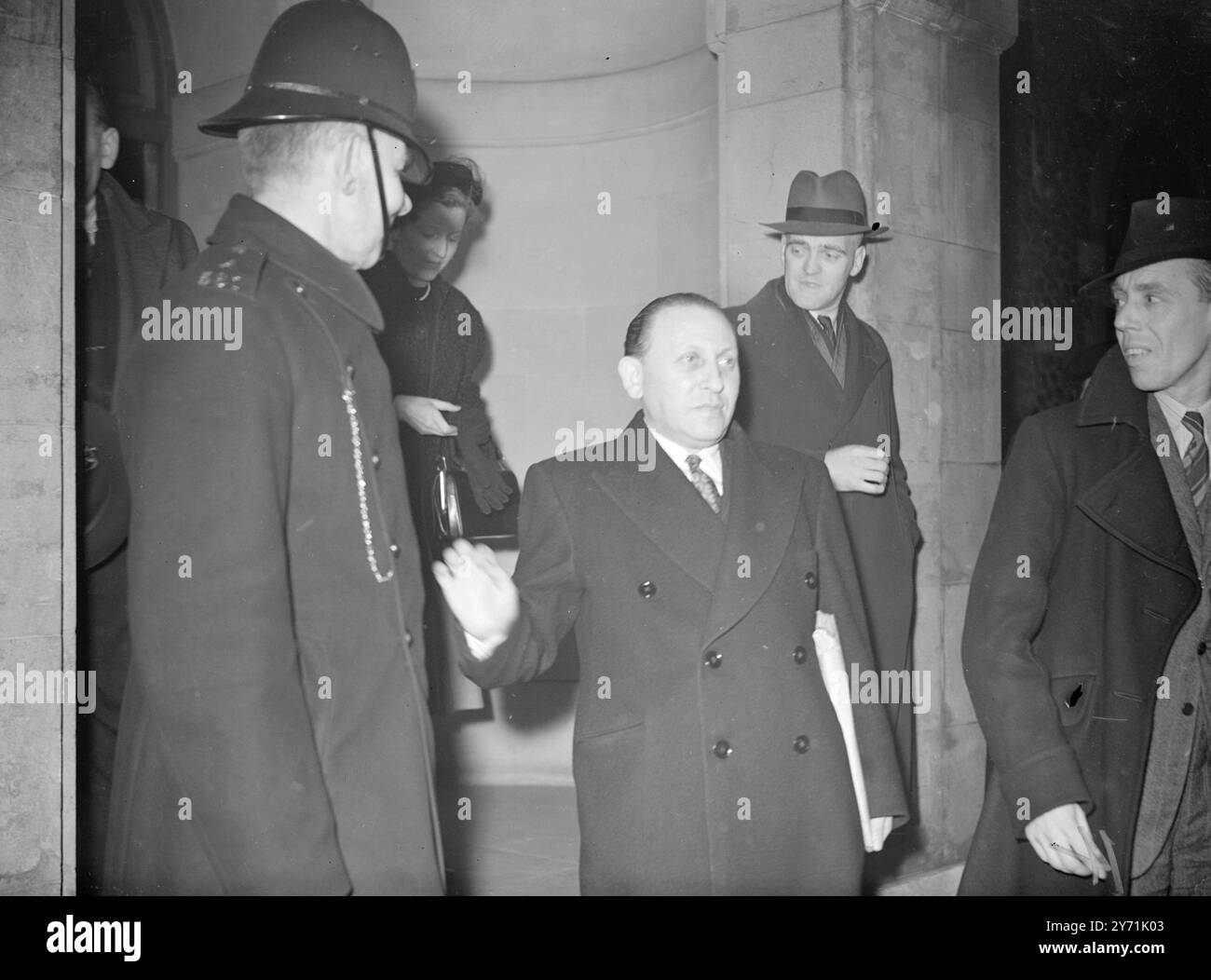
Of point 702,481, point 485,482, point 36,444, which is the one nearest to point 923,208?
point 702,481

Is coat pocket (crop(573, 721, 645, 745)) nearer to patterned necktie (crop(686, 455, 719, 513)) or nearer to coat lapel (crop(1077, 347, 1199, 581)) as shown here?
patterned necktie (crop(686, 455, 719, 513))

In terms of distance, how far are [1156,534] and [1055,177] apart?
3.82 ft

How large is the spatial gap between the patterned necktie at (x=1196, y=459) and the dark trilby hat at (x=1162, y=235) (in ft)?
1.35

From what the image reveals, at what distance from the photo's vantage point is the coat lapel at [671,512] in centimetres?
236

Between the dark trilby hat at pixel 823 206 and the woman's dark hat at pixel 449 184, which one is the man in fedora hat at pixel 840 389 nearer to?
the dark trilby hat at pixel 823 206

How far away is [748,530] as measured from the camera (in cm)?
238

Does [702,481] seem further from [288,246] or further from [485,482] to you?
[288,246]

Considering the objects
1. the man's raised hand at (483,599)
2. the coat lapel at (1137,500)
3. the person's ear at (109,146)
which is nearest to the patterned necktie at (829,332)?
the coat lapel at (1137,500)

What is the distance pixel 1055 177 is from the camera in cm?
338

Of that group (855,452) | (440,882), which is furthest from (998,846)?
(440,882)

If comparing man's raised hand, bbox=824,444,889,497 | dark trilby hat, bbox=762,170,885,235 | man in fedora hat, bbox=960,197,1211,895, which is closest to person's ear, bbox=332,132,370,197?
dark trilby hat, bbox=762,170,885,235

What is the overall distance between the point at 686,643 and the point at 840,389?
1041mm

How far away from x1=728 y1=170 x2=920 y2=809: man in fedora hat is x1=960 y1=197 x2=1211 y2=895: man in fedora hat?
1.15 feet
